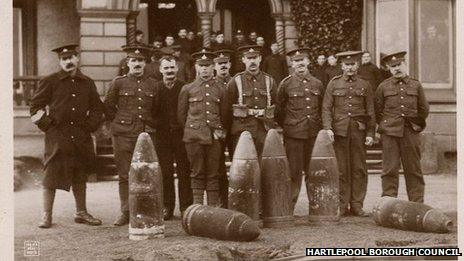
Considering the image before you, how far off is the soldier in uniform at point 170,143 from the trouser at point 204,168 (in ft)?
1.53

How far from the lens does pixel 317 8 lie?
54.9ft

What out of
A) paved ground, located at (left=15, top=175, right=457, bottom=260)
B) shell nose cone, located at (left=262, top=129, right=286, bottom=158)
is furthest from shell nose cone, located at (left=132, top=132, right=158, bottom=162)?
shell nose cone, located at (left=262, top=129, right=286, bottom=158)

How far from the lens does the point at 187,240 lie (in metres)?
7.50

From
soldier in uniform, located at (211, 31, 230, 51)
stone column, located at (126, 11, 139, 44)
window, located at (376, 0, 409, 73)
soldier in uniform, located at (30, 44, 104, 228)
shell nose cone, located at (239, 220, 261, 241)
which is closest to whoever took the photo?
shell nose cone, located at (239, 220, 261, 241)

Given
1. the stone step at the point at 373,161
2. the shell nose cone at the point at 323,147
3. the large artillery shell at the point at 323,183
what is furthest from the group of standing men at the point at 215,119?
the stone step at the point at 373,161

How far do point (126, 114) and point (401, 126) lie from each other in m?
3.13

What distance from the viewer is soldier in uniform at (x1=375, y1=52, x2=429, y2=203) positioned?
908 cm

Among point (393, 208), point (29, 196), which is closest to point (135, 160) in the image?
point (393, 208)

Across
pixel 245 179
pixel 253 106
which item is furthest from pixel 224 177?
pixel 245 179

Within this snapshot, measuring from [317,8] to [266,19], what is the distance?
1.81 m

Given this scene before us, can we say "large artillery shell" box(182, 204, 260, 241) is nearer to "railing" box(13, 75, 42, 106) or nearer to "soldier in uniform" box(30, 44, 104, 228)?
"soldier in uniform" box(30, 44, 104, 228)

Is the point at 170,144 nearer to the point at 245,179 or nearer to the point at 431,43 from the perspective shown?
the point at 245,179

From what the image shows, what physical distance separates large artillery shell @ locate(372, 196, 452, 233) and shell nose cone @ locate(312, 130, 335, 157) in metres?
0.76

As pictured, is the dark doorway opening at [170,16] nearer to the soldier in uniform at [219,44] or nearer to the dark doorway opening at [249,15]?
the dark doorway opening at [249,15]
